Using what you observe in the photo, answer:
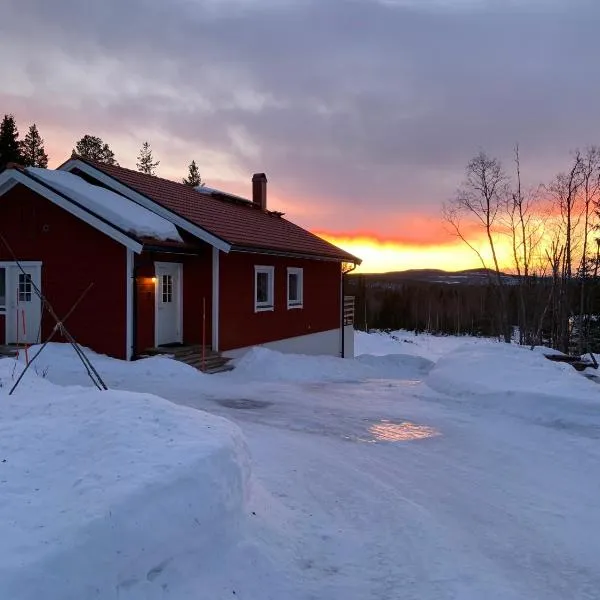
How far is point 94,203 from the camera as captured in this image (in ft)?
44.7

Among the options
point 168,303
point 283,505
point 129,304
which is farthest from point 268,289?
point 283,505

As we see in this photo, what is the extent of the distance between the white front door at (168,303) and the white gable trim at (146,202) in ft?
3.56

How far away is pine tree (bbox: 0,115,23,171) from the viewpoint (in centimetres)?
3634

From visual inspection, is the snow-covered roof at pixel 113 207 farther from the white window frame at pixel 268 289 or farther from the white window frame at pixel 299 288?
the white window frame at pixel 299 288

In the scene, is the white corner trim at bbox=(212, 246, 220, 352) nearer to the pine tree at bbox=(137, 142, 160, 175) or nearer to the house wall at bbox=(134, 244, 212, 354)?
the house wall at bbox=(134, 244, 212, 354)

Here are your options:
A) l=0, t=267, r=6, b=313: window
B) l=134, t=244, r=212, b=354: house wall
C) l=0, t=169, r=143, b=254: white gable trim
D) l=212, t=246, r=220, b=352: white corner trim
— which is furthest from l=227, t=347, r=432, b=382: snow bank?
l=0, t=267, r=6, b=313: window

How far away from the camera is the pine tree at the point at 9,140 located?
36.3m

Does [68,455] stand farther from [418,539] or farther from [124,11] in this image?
[124,11]

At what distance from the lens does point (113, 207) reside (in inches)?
545

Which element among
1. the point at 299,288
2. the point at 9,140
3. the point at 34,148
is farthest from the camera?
the point at 34,148

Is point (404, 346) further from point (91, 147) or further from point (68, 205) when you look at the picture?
point (68, 205)

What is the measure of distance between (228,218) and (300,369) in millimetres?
5632

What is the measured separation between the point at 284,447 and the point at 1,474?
3629 mm

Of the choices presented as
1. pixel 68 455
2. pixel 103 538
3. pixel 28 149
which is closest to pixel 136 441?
pixel 68 455
